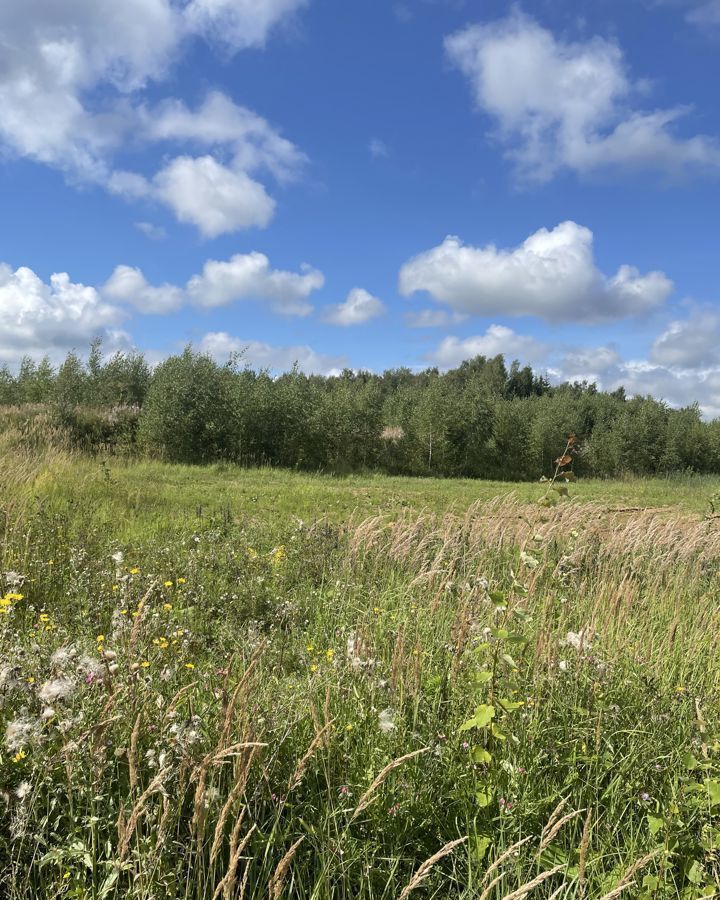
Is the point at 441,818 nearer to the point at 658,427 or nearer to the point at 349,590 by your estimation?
the point at 349,590

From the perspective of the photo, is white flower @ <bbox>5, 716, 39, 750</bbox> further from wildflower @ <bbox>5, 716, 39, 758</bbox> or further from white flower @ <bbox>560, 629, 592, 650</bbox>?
white flower @ <bbox>560, 629, 592, 650</bbox>

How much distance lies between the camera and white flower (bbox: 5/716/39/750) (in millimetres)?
1864

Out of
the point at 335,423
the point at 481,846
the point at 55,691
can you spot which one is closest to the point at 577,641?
the point at 481,846

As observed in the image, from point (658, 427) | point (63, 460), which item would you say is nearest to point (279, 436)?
point (63, 460)

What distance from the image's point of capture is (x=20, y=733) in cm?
190

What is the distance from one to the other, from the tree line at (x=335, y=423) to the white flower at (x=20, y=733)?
1896cm

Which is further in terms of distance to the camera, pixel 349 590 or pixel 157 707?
pixel 349 590

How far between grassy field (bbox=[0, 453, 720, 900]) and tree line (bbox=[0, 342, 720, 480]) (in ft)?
57.9

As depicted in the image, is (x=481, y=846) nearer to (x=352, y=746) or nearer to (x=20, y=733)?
(x=352, y=746)

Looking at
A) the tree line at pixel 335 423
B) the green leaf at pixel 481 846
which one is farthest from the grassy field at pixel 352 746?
the tree line at pixel 335 423

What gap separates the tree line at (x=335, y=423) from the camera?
26.2m

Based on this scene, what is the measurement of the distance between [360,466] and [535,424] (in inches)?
605

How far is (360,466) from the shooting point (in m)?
33.4

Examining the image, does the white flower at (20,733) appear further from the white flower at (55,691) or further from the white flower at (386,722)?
the white flower at (386,722)
